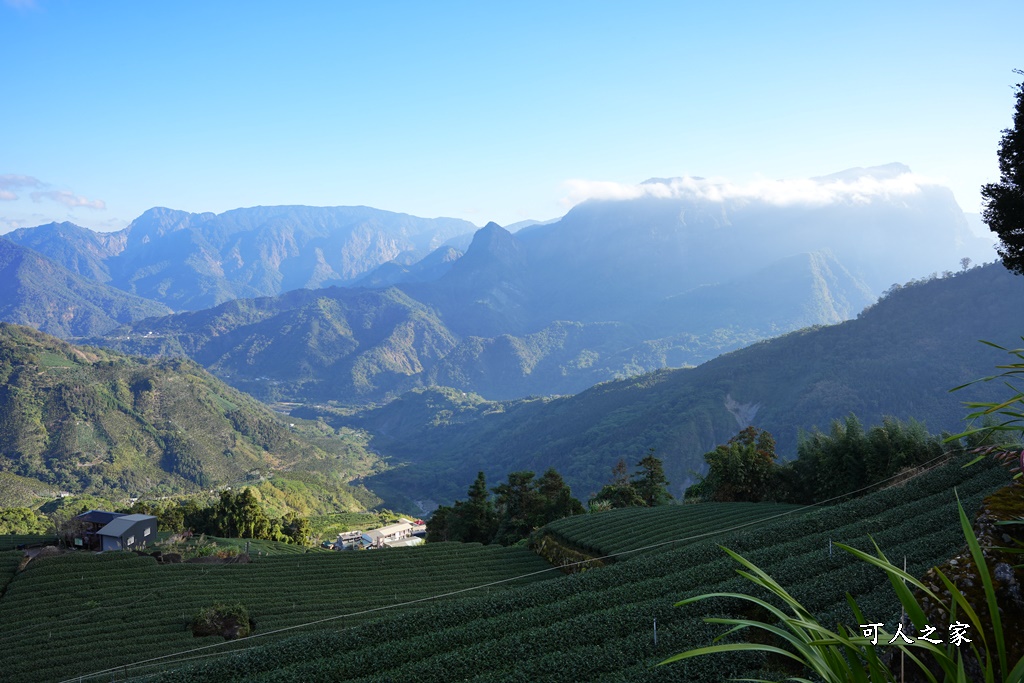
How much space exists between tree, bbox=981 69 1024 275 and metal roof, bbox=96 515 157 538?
50491mm

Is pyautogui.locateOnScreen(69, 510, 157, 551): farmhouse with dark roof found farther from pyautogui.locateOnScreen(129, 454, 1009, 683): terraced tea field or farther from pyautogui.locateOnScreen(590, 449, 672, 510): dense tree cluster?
pyautogui.locateOnScreen(129, 454, 1009, 683): terraced tea field

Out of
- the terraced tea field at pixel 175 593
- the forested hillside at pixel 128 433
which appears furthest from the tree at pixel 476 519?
the forested hillside at pixel 128 433

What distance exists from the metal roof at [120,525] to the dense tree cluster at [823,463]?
4057 centimetres

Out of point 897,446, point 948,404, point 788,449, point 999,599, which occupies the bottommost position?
point 788,449

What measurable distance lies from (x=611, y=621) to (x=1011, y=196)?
48.8ft

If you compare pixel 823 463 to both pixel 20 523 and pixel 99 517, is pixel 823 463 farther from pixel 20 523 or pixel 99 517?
pixel 20 523

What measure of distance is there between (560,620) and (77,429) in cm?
15549

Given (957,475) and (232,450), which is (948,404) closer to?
(957,475)

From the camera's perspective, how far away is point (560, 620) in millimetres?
12430

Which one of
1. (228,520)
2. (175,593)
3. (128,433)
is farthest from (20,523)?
(128,433)

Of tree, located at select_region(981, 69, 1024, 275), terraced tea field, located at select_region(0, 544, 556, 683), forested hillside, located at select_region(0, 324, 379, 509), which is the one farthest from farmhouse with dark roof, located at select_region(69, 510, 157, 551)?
forested hillside, located at select_region(0, 324, 379, 509)

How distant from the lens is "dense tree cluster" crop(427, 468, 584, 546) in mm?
45625

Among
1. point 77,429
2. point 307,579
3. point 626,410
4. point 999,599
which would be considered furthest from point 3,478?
point 999,599

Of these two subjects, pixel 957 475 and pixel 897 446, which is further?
pixel 897 446
